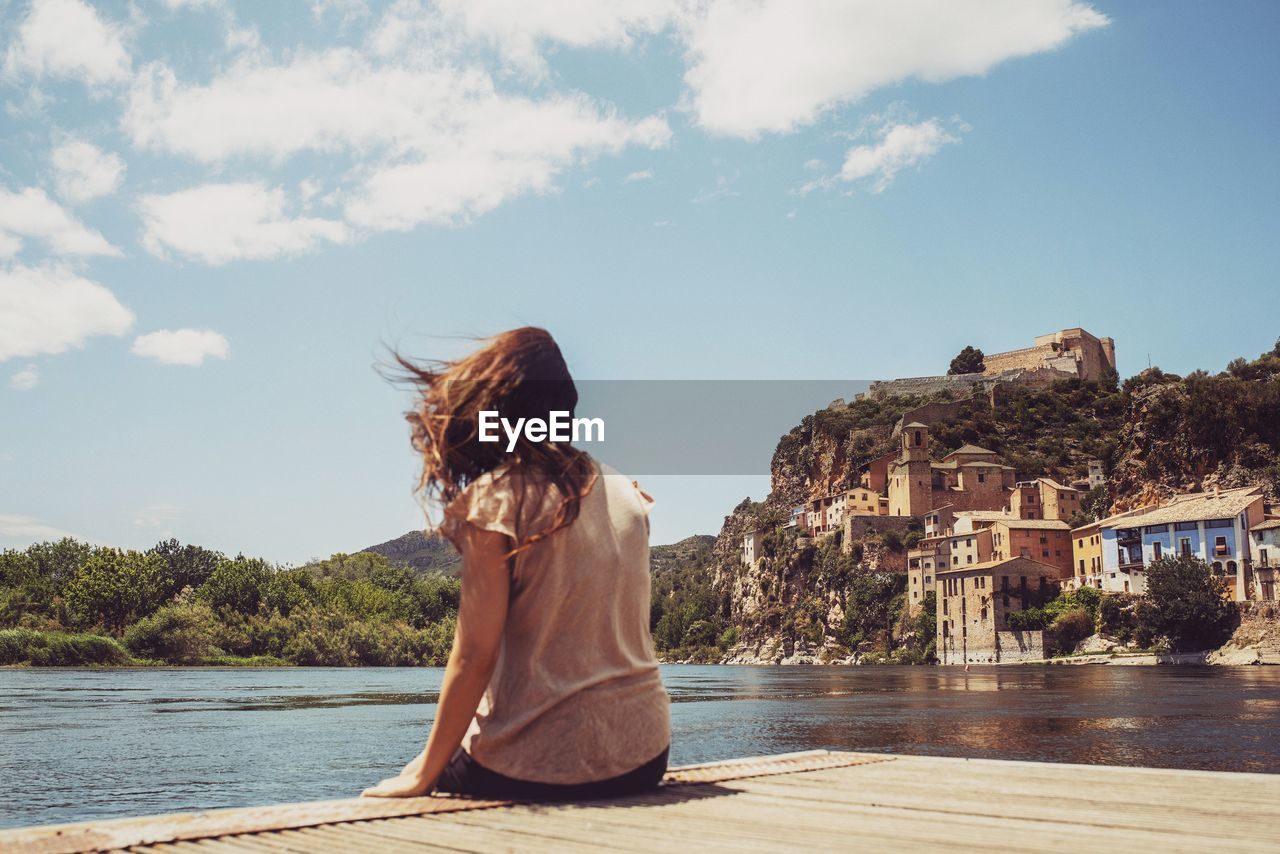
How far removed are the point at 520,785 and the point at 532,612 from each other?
16.3 inches

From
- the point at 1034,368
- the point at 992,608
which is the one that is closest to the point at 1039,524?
the point at 992,608

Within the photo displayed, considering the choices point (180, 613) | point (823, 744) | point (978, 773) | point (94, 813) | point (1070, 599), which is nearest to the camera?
point (978, 773)

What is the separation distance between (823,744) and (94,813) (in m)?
10.9

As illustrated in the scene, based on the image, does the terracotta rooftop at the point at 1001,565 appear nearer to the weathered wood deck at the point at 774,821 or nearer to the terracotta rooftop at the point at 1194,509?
the terracotta rooftop at the point at 1194,509

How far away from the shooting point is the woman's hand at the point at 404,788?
2486 millimetres

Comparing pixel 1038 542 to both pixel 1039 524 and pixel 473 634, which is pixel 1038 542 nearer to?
pixel 1039 524

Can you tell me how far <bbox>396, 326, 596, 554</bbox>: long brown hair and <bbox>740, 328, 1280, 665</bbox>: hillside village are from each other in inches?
2298

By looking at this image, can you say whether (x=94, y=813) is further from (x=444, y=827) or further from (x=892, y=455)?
(x=892, y=455)

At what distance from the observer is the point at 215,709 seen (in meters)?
23.6

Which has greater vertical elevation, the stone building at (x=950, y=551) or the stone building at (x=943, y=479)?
the stone building at (x=943, y=479)

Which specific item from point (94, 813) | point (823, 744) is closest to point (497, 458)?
point (94, 813)

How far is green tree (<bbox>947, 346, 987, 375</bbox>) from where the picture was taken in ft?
366

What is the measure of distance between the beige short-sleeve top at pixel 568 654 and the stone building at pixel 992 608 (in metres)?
65.7

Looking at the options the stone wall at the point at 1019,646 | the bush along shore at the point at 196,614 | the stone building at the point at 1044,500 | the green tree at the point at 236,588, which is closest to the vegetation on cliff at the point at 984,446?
the stone wall at the point at 1019,646
